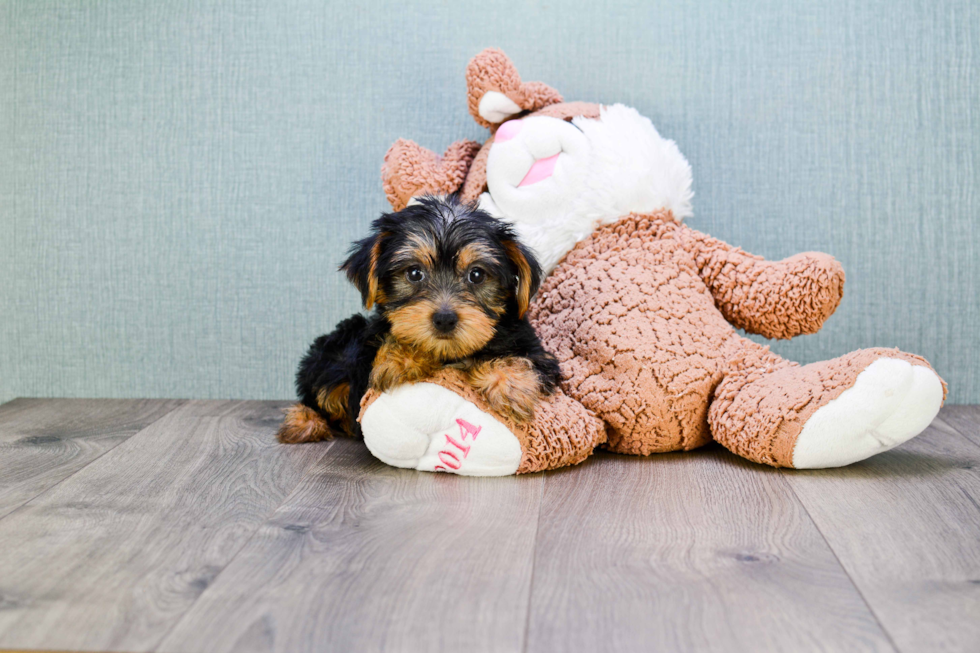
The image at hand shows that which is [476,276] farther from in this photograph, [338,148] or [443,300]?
[338,148]

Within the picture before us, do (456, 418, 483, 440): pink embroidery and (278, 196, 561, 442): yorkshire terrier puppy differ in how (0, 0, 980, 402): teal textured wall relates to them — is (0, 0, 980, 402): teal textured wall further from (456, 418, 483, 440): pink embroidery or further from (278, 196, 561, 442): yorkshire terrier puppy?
(456, 418, 483, 440): pink embroidery

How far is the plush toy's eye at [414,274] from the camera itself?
6.14ft

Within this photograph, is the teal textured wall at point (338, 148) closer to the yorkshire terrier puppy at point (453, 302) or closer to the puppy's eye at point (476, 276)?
the yorkshire terrier puppy at point (453, 302)

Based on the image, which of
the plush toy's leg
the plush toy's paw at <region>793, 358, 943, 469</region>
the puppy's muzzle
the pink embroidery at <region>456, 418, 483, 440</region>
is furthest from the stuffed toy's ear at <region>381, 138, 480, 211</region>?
the plush toy's paw at <region>793, 358, 943, 469</region>

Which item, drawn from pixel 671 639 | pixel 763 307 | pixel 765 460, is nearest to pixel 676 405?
pixel 765 460

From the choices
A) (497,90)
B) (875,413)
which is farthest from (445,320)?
(875,413)

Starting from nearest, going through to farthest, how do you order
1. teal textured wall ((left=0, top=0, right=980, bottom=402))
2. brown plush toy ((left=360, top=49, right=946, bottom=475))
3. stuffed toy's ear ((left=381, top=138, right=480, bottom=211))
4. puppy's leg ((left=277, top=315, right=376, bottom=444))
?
brown plush toy ((left=360, top=49, right=946, bottom=475))
puppy's leg ((left=277, top=315, right=376, bottom=444))
stuffed toy's ear ((left=381, top=138, right=480, bottom=211))
teal textured wall ((left=0, top=0, right=980, bottom=402))

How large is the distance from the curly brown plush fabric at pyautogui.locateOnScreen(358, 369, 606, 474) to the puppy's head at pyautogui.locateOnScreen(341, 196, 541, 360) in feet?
0.30

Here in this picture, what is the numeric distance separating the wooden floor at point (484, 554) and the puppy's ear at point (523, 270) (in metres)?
0.46

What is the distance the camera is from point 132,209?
2889mm

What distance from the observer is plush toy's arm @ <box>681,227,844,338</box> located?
2115 millimetres

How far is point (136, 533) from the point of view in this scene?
61.9 inches

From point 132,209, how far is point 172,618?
2082 millimetres

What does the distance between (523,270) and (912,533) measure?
1029 mm
